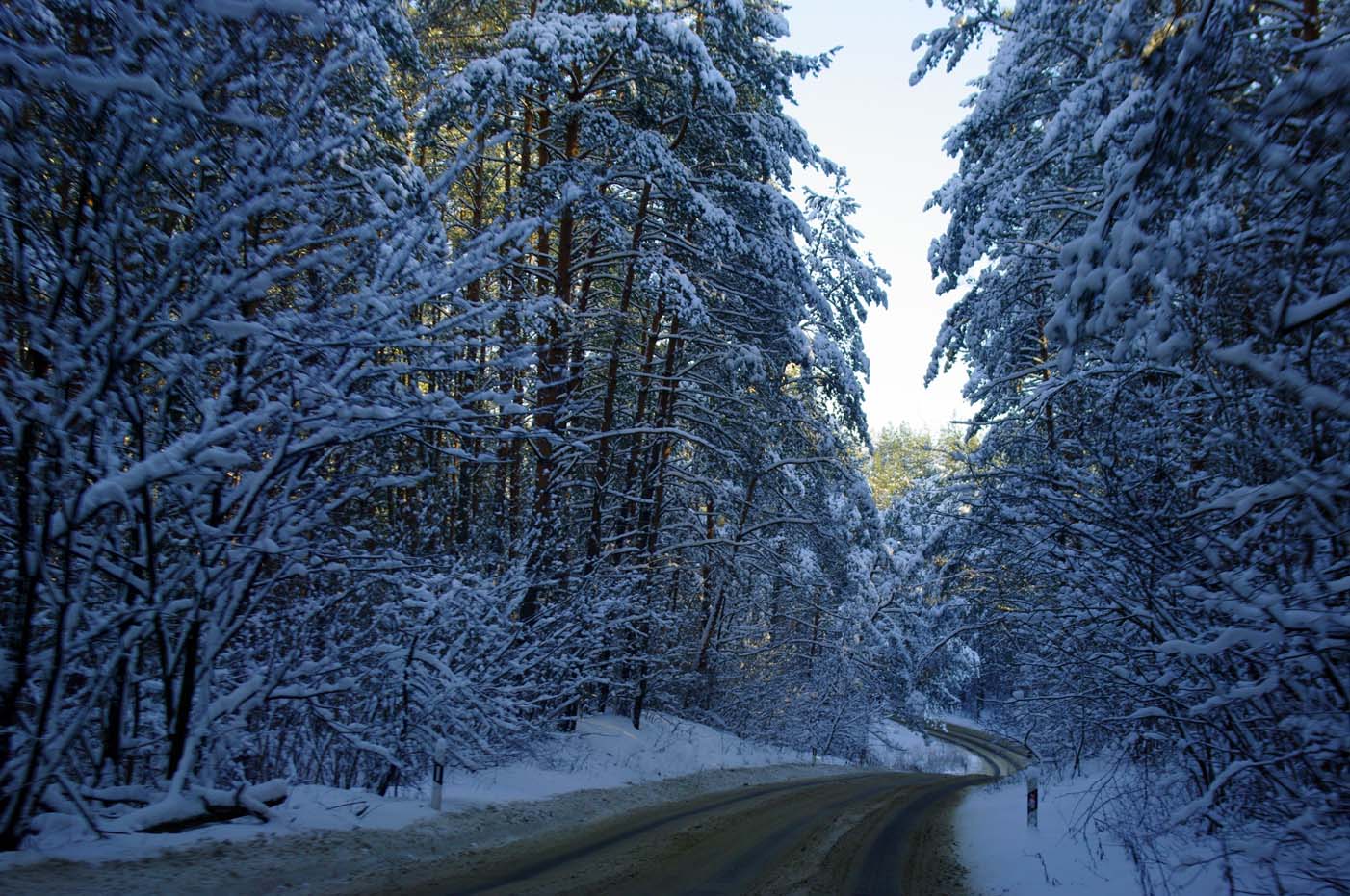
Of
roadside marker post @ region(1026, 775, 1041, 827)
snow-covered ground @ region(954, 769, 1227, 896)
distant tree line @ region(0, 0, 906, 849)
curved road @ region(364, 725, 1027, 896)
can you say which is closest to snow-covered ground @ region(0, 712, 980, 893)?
distant tree line @ region(0, 0, 906, 849)

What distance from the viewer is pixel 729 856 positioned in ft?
27.5

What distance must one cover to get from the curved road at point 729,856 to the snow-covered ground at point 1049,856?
0.34m

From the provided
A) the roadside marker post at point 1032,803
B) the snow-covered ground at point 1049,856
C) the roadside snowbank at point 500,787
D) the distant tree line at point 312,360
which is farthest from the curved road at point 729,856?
the distant tree line at point 312,360

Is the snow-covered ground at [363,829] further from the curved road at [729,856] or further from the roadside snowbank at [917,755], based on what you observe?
the roadside snowbank at [917,755]

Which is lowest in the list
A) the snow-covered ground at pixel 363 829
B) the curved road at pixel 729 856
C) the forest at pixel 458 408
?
the curved road at pixel 729 856

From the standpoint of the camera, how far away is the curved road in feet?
21.6

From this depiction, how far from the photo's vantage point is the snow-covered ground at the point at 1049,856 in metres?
6.88

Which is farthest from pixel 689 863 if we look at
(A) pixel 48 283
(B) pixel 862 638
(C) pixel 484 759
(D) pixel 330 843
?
(B) pixel 862 638

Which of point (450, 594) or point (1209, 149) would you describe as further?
point (450, 594)

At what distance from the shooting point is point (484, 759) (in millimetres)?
11547

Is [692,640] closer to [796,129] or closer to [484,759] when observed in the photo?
[484,759]

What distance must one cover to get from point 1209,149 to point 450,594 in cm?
799

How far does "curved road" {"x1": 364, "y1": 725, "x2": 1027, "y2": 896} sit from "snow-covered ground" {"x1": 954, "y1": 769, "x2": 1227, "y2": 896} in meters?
0.34

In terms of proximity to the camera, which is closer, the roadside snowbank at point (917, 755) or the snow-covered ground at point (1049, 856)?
the snow-covered ground at point (1049, 856)
